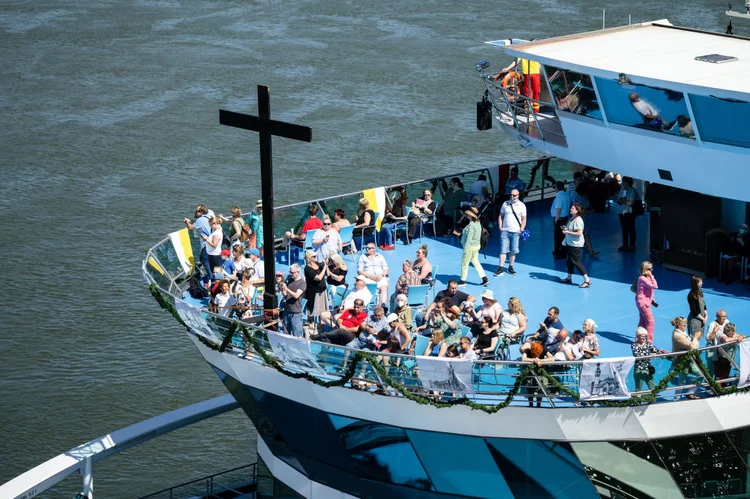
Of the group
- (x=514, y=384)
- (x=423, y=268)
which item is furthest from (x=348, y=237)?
(x=514, y=384)

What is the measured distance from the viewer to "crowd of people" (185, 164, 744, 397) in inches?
622

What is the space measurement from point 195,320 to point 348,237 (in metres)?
4.16

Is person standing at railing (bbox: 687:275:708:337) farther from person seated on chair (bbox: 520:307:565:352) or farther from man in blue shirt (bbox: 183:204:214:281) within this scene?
man in blue shirt (bbox: 183:204:214:281)

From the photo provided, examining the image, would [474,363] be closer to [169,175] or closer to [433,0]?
[169,175]

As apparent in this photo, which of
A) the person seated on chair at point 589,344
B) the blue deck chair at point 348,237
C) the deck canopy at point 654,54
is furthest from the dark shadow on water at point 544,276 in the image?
the person seated on chair at point 589,344

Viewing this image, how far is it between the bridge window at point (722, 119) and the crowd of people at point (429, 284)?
6.88 feet

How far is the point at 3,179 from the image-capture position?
41156mm

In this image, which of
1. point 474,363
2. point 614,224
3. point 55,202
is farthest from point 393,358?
point 55,202

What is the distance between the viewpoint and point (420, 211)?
21500 mm

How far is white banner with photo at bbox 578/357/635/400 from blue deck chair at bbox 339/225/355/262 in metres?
6.58

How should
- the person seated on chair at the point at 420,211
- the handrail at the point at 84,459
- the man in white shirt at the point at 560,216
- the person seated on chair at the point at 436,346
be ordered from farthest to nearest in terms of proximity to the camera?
the person seated on chair at the point at 420,211, the man in white shirt at the point at 560,216, the handrail at the point at 84,459, the person seated on chair at the point at 436,346

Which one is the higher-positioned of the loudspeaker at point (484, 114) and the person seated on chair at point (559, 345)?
the loudspeaker at point (484, 114)

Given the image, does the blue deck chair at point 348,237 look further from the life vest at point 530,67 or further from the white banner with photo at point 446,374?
the white banner with photo at point 446,374

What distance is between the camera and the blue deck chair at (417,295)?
17938mm
